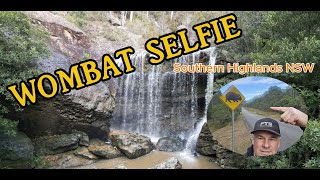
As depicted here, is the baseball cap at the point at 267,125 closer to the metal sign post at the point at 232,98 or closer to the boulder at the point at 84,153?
the metal sign post at the point at 232,98

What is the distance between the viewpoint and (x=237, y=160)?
27.1 feet

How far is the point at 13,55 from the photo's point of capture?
809cm

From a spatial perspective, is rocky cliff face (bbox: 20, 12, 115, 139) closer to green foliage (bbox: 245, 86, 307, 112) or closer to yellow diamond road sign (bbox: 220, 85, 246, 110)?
yellow diamond road sign (bbox: 220, 85, 246, 110)

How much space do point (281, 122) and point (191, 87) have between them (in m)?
8.47

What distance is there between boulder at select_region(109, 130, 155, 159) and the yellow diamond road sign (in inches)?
240

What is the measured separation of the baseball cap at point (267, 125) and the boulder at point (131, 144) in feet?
21.0

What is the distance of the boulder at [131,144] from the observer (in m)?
9.98

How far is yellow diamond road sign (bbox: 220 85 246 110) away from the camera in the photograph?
4.44 m

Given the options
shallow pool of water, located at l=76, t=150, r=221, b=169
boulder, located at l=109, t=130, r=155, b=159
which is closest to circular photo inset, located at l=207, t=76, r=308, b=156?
shallow pool of water, located at l=76, t=150, r=221, b=169

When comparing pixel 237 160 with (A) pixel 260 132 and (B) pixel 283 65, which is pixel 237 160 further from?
(A) pixel 260 132

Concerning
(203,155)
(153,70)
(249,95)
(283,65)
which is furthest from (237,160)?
(153,70)

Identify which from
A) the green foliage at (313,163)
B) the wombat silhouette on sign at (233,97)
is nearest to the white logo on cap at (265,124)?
the wombat silhouette on sign at (233,97)

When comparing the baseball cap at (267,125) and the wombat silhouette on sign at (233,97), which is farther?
the wombat silhouette on sign at (233,97)

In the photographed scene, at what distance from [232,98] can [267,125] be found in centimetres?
65
